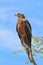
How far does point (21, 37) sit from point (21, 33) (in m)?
0.27

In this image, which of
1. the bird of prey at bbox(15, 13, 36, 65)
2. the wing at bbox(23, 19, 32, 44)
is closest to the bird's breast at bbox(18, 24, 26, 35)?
the bird of prey at bbox(15, 13, 36, 65)

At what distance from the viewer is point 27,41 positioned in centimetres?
1207

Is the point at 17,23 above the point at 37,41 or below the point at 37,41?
above

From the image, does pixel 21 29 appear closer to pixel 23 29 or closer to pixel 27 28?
pixel 23 29

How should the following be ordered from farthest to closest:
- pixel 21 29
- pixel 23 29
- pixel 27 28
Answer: pixel 27 28, pixel 23 29, pixel 21 29

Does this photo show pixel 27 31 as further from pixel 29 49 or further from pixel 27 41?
pixel 29 49

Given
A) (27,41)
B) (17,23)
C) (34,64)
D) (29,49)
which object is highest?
(17,23)

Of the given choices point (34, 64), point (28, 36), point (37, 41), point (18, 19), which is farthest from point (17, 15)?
point (34, 64)

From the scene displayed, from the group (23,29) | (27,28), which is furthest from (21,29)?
(27,28)

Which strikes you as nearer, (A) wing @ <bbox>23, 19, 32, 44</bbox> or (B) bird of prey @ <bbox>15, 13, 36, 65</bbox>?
(B) bird of prey @ <bbox>15, 13, 36, 65</bbox>

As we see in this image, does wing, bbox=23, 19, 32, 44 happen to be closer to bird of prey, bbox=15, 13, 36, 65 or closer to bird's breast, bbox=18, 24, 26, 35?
bird of prey, bbox=15, 13, 36, 65

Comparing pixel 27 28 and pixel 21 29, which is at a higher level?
pixel 27 28

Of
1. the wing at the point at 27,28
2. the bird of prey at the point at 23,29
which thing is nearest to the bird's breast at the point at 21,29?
the bird of prey at the point at 23,29

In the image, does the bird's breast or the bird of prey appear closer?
the bird of prey
